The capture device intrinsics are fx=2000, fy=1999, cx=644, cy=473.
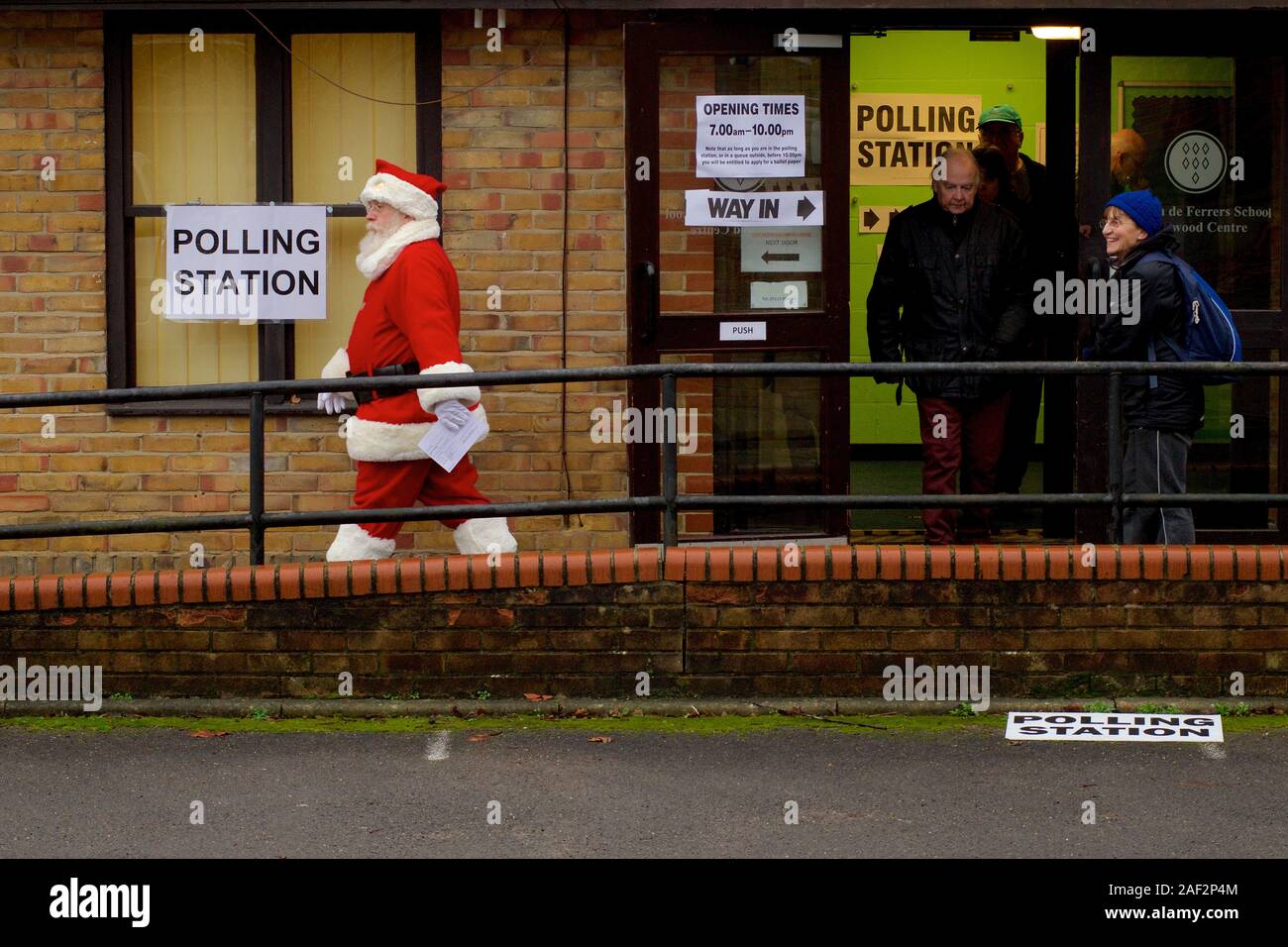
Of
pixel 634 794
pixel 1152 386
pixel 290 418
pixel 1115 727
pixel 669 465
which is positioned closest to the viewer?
pixel 634 794

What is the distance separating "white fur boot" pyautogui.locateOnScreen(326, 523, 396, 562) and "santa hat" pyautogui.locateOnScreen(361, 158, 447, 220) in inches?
53.8

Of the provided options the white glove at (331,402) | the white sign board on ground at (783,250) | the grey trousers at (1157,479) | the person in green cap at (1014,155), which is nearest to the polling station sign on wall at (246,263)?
the white glove at (331,402)

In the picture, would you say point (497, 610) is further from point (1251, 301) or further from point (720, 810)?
point (1251, 301)

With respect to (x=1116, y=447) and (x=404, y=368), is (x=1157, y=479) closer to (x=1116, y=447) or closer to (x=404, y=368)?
(x=1116, y=447)

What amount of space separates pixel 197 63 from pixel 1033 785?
5474 mm

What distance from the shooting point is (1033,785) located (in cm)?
644

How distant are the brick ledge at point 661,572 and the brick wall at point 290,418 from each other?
1745 millimetres

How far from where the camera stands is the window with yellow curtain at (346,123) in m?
9.48

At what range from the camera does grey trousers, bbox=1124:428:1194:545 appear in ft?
26.6

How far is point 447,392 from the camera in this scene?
789 cm

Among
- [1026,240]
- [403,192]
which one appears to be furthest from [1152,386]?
[403,192]

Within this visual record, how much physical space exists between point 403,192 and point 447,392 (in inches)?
39.6

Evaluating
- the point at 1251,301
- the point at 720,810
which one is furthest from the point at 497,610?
the point at 1251,301

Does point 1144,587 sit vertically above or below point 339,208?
below
